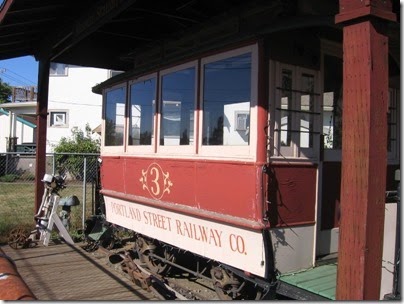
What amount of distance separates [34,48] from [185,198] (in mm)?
5427

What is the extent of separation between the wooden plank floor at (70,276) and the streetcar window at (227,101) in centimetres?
213

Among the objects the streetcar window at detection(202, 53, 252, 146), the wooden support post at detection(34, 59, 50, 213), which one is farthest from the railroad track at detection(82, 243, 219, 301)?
A: the wooden support post at detection(34, 59, 50, 213)

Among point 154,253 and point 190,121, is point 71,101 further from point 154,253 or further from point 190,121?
point 190,121

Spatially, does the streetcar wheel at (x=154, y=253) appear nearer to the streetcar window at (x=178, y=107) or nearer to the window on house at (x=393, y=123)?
the streetcar window at (x=178, y=107)

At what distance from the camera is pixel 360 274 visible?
276 centimetres

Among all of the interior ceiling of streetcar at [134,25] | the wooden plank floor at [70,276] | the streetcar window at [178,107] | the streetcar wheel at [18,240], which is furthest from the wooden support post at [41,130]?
the streetcar window at [178,107]

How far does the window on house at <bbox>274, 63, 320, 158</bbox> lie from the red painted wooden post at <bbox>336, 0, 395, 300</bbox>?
1557mm

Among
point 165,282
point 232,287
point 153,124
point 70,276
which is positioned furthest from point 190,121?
point 70,276

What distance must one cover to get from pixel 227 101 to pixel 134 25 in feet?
8.79

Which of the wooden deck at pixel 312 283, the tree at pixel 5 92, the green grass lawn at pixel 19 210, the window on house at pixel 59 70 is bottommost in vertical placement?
the green grass lawn at pixel 19 210

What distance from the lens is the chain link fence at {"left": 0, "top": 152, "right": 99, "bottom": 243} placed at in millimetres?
9430

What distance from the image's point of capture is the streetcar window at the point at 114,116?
7.26m

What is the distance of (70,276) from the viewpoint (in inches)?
255

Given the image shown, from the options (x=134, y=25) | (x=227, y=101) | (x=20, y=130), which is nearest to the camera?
(x=227, y=101)
